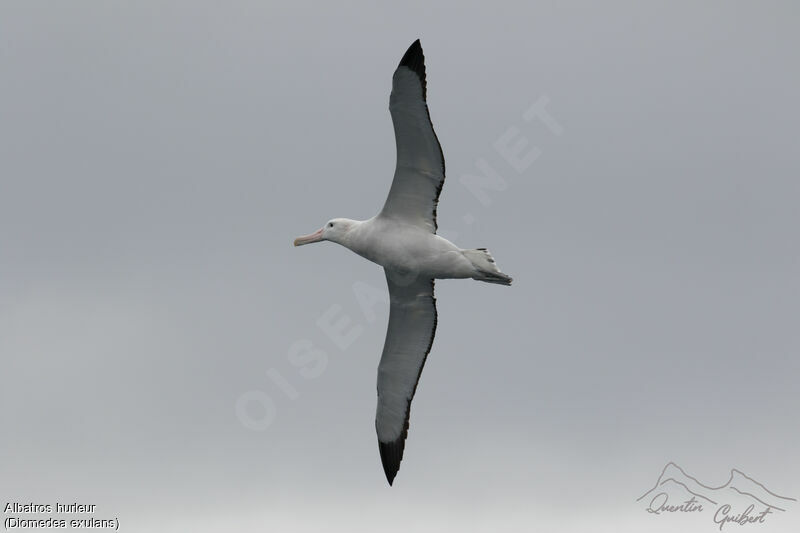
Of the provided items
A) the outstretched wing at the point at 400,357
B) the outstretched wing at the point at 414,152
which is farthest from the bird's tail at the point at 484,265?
the outstretched wing at the point at 400,357

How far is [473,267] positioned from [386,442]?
→ 4.74m

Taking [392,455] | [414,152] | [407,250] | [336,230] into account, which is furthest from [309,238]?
[392,455]

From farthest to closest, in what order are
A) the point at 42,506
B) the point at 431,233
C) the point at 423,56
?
the point at 42,506 < the point at 431,233 < the point at 423,56

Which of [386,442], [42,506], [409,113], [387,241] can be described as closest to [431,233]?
[387,241]

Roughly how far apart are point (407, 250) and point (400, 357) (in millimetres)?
2891

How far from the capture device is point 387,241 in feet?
74.6

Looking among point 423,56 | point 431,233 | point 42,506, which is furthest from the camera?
point 42,506

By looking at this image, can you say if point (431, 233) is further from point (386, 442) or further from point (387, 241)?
point (386, 442)

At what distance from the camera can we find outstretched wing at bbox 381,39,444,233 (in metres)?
21.3

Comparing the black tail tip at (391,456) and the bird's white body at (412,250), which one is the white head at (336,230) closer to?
the bird's white body at (412,250)

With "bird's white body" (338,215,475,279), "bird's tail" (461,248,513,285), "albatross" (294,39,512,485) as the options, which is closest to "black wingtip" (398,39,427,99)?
"albatross" (294,39,512,485)

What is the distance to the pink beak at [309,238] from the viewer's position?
24328mm

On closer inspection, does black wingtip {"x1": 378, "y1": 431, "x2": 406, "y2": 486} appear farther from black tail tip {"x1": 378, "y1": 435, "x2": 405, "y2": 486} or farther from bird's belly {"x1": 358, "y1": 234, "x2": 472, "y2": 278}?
bird's belly {"x1": 358, "y1": 234, "x2": 472, "y2": 278}

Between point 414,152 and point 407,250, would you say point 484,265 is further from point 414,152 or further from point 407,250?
point 414,152
